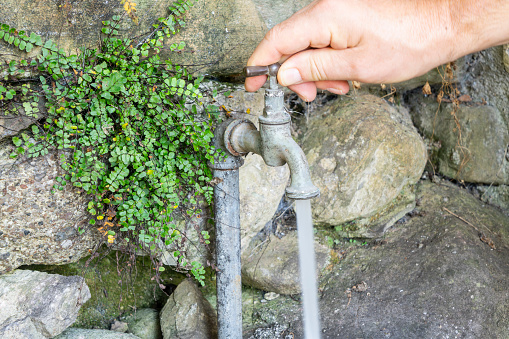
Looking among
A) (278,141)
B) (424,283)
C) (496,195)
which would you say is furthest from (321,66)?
(496,195)

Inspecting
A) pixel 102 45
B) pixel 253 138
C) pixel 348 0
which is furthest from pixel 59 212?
pixel 348 0

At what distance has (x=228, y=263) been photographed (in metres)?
2.13

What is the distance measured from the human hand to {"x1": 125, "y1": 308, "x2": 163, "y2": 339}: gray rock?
157 centimetres

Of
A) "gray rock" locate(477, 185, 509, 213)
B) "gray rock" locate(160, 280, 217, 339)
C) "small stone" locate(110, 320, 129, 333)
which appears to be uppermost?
"gray rock" locate(477, 185, 509, 213)

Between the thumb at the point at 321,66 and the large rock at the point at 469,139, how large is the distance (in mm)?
1542

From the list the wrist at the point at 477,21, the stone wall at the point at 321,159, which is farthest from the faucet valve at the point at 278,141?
the wrist at the point at 477,21

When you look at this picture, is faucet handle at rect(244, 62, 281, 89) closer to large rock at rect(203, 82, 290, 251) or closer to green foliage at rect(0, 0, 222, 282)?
green foliage at rect(0, 0, 222, 282)

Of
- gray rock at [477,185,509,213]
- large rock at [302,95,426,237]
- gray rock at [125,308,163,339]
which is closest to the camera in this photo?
gray rock at [125,308,163,339]

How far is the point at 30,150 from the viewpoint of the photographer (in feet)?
5.62

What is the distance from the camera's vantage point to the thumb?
4.64 feet

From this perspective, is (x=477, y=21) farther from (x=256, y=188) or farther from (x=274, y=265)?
(x=274, y=265)

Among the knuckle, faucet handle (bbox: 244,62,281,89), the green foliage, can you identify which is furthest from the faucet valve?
the green foliage

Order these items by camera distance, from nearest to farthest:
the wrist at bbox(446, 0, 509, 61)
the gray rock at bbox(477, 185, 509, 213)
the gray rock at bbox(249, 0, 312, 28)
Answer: the wrist at bbox(446, 0, 509, 61) → the gray rock at bbox(249, 0, 312, 28) → the gray rock at bbox(477, 185, 509, 213)

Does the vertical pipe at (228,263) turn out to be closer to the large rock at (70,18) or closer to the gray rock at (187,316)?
the gray rock at (187,316)
